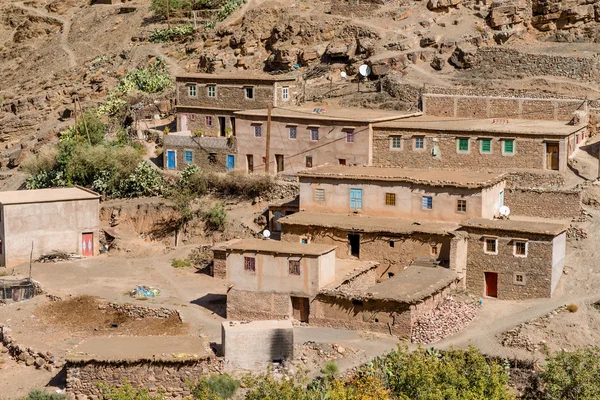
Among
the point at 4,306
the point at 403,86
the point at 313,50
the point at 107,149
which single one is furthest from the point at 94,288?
the point at 313,50

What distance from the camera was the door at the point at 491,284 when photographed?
46.9 metres

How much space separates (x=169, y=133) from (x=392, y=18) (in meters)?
15.5

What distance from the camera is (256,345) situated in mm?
40219

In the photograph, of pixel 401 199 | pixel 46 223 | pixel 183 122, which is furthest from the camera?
pixel 183 122

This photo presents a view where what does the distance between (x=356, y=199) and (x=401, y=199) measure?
6.62 ft

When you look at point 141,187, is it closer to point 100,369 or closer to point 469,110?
point 469,110

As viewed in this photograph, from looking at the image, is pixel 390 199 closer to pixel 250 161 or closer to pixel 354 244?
pixel 354 244

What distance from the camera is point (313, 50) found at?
228ft

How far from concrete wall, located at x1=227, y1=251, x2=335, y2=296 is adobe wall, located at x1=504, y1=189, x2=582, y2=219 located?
9500 mm

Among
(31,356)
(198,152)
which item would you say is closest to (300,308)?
(31,356)

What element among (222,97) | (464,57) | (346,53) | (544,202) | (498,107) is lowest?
(544,202)

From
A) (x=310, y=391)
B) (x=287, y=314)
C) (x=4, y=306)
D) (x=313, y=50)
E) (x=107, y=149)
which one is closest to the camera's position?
(x=310, y=391)

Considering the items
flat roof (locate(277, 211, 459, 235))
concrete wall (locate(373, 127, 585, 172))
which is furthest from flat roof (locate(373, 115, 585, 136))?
flat roof (locate(277, 211, 459, 235))

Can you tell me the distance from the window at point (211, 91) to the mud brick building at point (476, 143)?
33.9 ft
